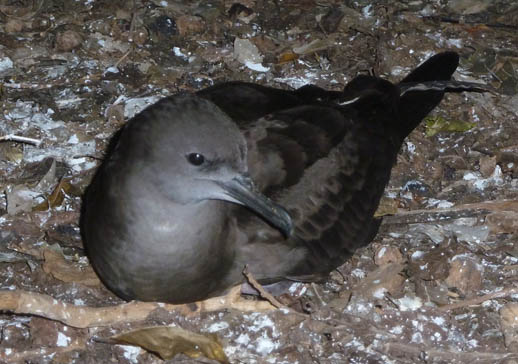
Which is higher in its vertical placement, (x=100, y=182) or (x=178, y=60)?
(x=100, y=182)

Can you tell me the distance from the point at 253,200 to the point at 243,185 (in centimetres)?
11

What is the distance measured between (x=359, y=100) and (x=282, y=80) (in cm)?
113

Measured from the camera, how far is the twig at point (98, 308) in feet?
16.1

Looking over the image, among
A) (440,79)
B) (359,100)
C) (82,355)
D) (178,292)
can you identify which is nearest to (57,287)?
(82,355)

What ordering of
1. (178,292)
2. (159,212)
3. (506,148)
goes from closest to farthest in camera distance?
(159,212) → (178,292) → (506,148)

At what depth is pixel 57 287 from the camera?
5.35m

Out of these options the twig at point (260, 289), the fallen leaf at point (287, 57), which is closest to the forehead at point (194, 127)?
the twig at point (260, 289)

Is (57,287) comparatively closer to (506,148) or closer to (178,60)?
(178,60)

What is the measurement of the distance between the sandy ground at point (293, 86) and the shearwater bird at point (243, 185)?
0.94 ft

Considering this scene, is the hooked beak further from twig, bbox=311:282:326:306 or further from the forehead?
twig, bbox=311:282:326:306

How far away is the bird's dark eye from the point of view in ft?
14.1

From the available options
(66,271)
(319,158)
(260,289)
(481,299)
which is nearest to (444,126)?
(319,158)

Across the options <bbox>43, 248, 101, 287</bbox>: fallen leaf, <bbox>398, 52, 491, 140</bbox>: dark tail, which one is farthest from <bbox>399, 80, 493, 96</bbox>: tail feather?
<bbox>43, 248, 101, 287</bbox>: fallen leaf

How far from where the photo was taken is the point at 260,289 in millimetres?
5059
